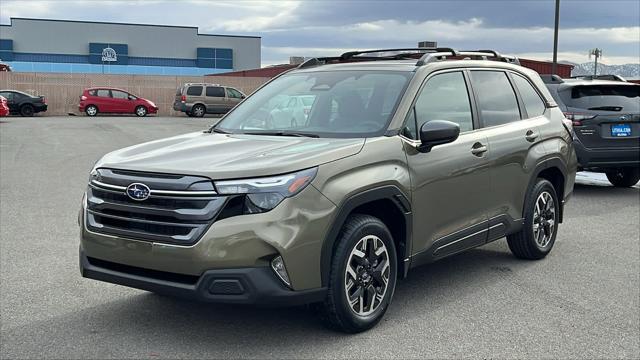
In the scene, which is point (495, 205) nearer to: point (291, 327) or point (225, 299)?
point (291, 327)

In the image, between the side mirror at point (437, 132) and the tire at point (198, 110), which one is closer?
the side mirror at point (437, 132)

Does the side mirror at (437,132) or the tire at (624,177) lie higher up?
the side mirror at (437,132)

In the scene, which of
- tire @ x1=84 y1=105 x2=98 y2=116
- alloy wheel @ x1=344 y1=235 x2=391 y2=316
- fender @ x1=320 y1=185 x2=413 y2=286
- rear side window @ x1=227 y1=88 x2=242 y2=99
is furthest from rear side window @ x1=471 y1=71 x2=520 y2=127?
tire @ x1=84 y1=105 x2=98 y2=116

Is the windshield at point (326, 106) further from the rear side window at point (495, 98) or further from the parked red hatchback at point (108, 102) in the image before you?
the parked red hatchback at point (108, 102)

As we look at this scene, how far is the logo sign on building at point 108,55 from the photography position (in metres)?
71.7

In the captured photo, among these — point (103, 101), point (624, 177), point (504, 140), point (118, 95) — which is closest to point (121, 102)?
point (118, 95)

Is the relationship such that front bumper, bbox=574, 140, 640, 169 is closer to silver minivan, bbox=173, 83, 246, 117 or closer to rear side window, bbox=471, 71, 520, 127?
rear side window, bbox=471, 71, 520, 127

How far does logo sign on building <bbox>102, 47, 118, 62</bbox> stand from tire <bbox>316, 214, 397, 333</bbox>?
71.6m

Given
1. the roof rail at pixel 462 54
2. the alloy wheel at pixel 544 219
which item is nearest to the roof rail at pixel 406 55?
the roof rail at pixel 462 54

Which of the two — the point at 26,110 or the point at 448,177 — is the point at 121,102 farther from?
the point at 448,177

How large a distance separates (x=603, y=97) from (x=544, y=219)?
16.2 feet

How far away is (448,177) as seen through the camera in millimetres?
5148

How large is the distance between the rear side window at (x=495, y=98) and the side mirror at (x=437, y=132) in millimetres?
1047

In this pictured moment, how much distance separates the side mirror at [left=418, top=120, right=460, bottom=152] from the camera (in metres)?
4.80
